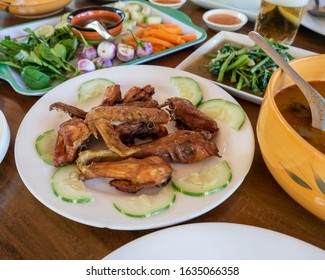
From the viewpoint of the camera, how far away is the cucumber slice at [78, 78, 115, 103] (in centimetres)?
125

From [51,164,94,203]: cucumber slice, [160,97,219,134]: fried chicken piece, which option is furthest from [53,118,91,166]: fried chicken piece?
[160,97,219,134]: fried chicken piece

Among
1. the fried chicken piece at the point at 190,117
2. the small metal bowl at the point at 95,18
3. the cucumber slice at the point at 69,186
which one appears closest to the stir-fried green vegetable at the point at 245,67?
the fried chicken piece at the point at 190,117

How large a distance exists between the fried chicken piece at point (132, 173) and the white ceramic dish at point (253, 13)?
1330 mm

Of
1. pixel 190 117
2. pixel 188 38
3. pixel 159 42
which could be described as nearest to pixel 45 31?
pixel 159 42

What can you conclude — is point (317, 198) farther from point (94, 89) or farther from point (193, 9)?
point (193, 9)

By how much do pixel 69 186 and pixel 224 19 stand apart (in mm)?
1429

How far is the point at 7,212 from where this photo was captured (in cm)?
91

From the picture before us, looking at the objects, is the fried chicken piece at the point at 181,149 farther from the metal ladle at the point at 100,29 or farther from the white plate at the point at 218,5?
the white plate at the point at 218,5

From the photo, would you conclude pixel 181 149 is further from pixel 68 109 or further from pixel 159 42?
pixel 159 42

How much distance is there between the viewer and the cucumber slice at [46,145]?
98 centimetres

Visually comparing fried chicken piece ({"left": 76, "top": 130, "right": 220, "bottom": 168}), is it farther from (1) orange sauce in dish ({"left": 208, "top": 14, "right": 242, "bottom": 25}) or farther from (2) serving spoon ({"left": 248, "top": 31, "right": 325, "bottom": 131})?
(1) orange sauce in dish ({"left": 208, "top": 14, "right": 242, "bottom": 25})
